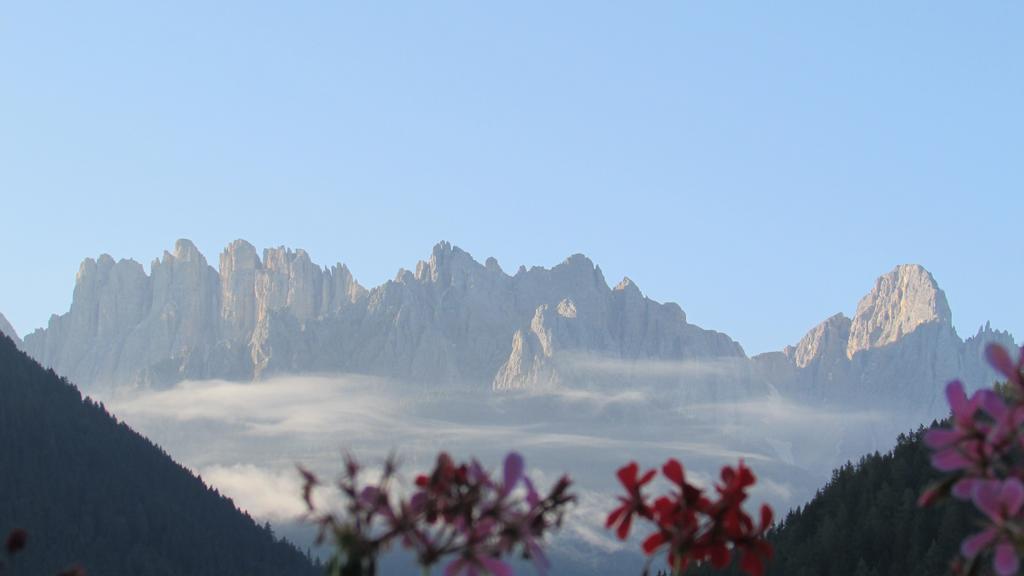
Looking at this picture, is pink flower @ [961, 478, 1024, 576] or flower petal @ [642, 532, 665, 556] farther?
flower petal @ [642, 532, 665, 556]

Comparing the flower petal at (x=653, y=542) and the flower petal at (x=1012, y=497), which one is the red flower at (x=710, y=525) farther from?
the flower petal at (x=1012, y=497)

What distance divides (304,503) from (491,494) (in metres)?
0.67

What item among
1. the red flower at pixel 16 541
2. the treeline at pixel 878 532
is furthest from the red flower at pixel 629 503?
the treeline at pixel 878 532

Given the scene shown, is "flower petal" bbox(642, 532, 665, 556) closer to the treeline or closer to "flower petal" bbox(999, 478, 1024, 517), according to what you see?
"flower petal" bbox(999, 478, 1024, 517)

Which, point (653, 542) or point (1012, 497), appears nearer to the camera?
point (1012, 497)

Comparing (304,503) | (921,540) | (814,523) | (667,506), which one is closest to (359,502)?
(304,503)

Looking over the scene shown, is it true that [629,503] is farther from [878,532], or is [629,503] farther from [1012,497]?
[878,532]

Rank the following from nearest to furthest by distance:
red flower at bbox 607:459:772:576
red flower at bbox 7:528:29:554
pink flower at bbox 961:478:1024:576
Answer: pink flower at bbox 961:478:1024:576, red flower at bbox 7:528:29:554, red flower at bbox 607:459:772:576

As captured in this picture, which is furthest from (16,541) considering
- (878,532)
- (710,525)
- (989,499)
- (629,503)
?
(878,532)

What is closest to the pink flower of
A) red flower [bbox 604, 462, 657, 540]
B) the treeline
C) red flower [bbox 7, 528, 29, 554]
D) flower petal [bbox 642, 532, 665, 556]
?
flower petal [bbox 642, 532, 665, 556]

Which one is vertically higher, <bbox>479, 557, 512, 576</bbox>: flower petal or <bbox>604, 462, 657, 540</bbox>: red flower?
<bbox>604, 462, 657, 540</bbox>: red flower

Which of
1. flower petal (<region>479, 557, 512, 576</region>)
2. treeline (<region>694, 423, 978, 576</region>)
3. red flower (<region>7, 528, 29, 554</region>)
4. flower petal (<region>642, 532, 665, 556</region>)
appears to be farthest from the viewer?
treeline (<region>694, 423, 978, 576</region>)

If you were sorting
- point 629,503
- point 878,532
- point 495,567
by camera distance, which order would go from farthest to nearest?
point 878,532 < point 629,503 < point 495,567

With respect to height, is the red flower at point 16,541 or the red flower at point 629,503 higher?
the red flower at point 629,503
